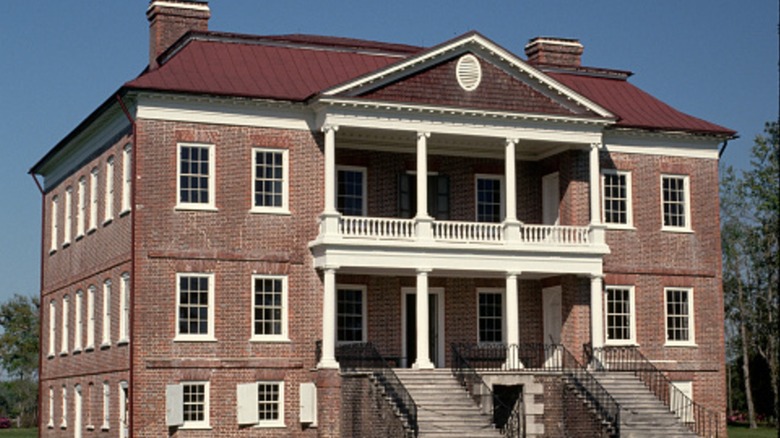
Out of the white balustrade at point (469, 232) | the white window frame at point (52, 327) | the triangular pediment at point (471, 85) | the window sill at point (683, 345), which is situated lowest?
the window sill at point (683, 345)

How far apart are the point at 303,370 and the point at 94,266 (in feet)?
25.8

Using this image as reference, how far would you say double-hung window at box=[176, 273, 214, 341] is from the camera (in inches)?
1426

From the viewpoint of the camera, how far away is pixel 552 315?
41.3 metres

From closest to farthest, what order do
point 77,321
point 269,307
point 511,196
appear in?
point 269,307
point 511,196
point 77,321

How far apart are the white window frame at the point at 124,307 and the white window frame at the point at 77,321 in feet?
15.8

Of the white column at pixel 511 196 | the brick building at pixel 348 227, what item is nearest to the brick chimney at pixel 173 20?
the brick building at pixel 348 227

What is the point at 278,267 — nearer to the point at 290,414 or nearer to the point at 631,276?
the point at 290,414

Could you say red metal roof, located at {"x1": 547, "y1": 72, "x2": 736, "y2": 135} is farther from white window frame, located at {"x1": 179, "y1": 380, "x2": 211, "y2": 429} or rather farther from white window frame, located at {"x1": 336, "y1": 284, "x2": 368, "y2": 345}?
white window frame, located at {"x1": 179, "y1": 380, "x2": 211, "y2": 429}

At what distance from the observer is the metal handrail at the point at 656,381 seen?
130 feet

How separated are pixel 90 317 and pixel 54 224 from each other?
6255 millimetres

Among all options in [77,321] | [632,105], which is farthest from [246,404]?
[632,105]

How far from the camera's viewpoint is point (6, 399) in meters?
117

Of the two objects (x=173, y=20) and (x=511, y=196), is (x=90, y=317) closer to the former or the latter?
(x=173, y=20)

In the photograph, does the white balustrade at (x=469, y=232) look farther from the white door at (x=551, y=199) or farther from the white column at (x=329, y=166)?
the white column at (x=329, y=166)
